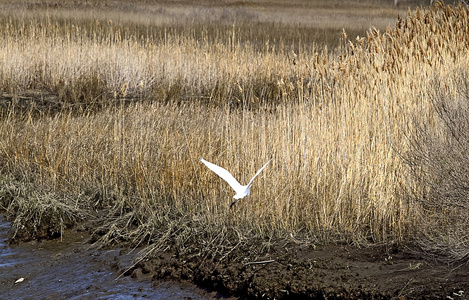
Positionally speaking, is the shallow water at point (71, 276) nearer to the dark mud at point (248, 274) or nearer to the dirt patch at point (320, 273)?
the dark mud at point (248, 274)

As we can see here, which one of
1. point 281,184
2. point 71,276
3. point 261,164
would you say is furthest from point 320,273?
point 71,276

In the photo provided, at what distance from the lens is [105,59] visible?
10.9 metres

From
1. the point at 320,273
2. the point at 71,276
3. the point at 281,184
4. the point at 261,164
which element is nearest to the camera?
the point at 320,273

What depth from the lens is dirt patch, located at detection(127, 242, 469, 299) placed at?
3959mm

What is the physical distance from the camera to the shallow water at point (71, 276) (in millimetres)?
4297

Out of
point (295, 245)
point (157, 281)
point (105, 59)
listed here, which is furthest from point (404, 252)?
point (105, 59)

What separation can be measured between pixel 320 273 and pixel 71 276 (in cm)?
194

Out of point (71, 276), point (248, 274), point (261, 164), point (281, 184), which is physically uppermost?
point (261, 164)

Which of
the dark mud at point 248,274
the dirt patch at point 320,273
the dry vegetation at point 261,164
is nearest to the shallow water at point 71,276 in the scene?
the dark mud at point 248,274

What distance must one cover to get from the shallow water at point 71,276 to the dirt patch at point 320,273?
6.1 inches

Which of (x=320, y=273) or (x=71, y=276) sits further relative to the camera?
(x=71, y=276)

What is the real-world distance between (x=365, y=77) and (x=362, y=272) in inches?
124

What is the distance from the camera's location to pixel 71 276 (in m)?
4.55

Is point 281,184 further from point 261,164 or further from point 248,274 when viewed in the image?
point 248,274
